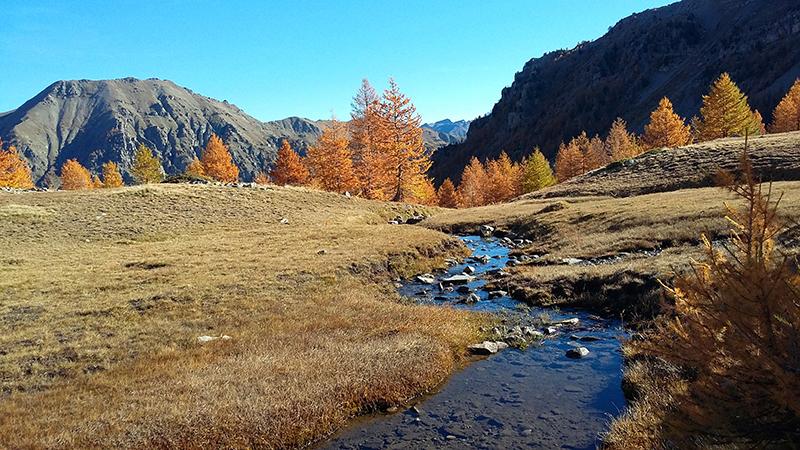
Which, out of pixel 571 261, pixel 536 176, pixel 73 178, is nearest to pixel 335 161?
pixel 536 176

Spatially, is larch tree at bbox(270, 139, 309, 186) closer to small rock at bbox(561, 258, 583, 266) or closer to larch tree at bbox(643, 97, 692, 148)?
larch tree at bbox(643, 97, 692, 148)

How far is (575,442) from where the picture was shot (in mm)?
8805

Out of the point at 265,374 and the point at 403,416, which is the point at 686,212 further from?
the point at 265,374

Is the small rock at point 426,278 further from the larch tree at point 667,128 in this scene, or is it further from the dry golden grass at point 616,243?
the larch tree at point 667,128

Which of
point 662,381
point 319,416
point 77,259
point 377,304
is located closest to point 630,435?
point 662,381

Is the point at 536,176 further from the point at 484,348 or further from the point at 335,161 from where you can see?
the point at 484,348

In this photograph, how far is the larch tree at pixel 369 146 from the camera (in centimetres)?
5825

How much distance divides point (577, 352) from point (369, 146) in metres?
49.0

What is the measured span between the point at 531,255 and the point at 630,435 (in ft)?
67.2

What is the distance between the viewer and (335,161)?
62.8 m

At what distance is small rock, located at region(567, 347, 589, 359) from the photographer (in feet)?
42.2

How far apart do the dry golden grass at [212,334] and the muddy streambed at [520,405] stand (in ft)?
2.63

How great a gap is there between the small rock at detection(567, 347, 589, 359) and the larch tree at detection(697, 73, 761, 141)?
2731 inches

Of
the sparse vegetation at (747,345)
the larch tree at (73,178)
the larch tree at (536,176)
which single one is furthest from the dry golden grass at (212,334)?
the larch tree at (73,178)
